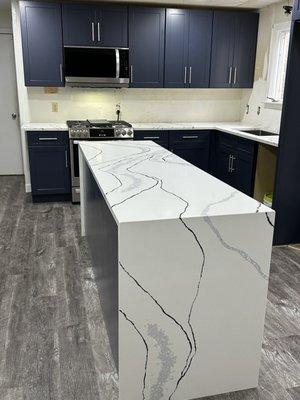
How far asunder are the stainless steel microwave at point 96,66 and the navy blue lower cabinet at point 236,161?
4.78ft

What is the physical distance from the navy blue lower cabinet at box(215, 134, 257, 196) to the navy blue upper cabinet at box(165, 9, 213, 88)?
2.82ft

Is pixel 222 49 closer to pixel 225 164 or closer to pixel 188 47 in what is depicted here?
pixel 188 47

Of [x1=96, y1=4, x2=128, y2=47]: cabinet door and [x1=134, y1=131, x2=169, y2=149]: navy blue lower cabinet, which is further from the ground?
[x1=96, y1=4, x2=128, y2=47]: cabinet door

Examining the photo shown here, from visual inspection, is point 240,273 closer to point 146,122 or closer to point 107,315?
point 107,315

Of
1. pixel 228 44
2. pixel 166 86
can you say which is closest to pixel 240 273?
pixel 166 86

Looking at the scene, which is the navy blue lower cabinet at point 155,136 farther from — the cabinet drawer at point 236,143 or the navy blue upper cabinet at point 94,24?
the navy blue upper cabinet at point 94,24

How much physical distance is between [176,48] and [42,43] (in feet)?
5.32

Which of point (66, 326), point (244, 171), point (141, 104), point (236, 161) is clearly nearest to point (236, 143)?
point (236, 161)

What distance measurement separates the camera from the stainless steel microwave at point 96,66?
465 cm

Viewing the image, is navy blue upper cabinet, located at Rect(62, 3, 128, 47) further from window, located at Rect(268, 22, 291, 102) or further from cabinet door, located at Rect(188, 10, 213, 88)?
window, located at Rect(268, 22, 291, 102)

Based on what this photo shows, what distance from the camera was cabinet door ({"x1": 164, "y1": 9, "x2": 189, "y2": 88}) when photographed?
487 centimetres

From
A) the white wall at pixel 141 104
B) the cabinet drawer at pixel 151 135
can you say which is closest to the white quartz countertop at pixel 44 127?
the white wall at pixel 141 104

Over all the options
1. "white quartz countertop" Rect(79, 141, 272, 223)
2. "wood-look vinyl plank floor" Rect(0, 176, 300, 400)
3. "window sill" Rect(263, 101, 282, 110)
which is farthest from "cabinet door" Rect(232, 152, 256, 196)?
"white quartz countertop" Rect(79, 141, 272, 223)

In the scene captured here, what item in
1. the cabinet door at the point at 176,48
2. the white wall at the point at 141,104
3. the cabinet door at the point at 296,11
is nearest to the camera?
the cabinet door at the point at 296,11
